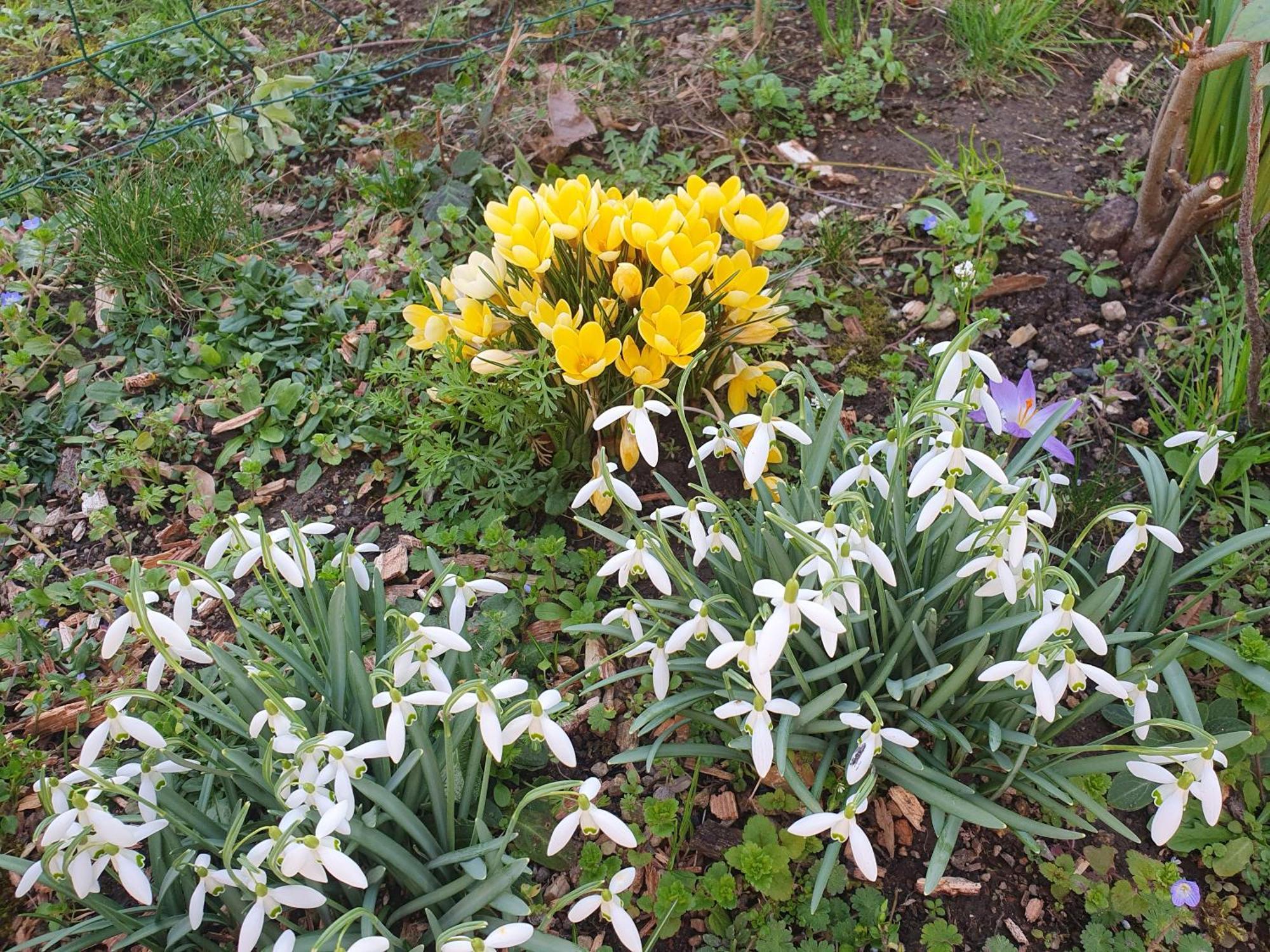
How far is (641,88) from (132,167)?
1821 mm

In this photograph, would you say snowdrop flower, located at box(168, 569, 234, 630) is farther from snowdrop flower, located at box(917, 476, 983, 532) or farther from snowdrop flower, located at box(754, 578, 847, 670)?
snowdrop flower, located at box(917, 476, 983, 532)

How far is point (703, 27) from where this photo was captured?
378 centimetres

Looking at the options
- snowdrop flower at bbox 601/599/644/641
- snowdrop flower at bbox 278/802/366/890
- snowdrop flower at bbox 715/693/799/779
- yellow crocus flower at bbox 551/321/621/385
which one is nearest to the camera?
snowdrop flower at bbox 278/802/366/890

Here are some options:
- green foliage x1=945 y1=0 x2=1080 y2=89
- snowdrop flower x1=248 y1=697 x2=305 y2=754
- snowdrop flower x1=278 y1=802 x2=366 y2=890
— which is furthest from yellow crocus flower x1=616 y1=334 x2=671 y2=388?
green foliage x1=945 y1=0 x2=1080 y2=89

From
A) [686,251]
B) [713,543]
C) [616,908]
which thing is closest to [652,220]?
[686,251]

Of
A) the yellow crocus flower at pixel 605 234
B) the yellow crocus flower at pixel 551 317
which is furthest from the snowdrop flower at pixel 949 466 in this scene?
the yellow crocus flower at pixel 605 234

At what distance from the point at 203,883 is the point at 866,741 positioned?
1.01 metres

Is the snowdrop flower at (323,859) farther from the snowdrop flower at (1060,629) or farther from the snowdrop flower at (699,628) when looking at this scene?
the snowdrop flower at (1060,629)

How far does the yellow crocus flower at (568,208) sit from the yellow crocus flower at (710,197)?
0.20 m

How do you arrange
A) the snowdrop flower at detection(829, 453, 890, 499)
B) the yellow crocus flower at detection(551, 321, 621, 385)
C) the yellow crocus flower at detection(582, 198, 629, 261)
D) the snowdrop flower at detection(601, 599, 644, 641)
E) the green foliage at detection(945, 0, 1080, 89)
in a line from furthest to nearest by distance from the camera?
the green foliage at detection(945, 0, 1080, 89), the yellow crocus flower at detection(582, 198, 629, 261), the yellow crocus flower at detection(551, 321, 621, 385), the snowdrop flower at detection(601, 599, 644, 641), the snowdrop flower at detection(829, 453, 890, 499)

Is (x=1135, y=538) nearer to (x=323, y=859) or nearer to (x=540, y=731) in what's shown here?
(x=540, y=731)

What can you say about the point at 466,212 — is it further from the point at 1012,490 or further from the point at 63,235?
the point at 1012,490

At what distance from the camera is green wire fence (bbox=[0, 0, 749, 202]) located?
11.3ft

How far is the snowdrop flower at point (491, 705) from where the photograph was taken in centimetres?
134
